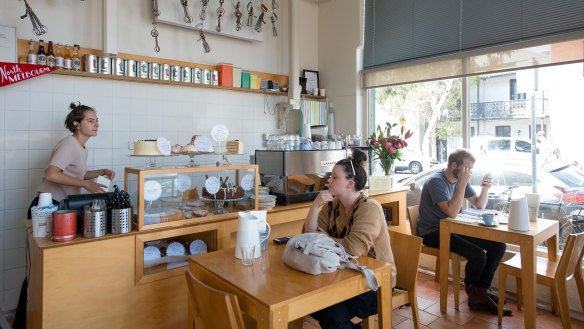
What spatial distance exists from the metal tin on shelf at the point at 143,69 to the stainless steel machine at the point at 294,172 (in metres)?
1.23

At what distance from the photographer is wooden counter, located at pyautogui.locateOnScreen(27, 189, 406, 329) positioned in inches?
70.6

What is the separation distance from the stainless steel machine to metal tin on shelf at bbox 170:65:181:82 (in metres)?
1.12

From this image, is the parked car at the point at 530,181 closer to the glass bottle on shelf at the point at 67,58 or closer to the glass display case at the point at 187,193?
the glass display case at the point at 187,193

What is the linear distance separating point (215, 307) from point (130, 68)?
8.05ft

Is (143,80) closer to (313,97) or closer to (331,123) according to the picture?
(313,97)

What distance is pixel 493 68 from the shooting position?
322 centimetres

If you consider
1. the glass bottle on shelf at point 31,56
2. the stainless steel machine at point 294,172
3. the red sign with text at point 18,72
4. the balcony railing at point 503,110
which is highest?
the glass bottle on shelf at point 31,56

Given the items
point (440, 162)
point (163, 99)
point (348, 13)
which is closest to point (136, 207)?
point (163, 99)

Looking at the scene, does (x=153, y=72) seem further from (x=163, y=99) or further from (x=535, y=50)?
(x=535, y=50)

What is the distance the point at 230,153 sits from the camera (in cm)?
250

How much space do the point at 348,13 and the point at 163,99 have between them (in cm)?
231

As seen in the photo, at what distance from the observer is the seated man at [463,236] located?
282 centimetres

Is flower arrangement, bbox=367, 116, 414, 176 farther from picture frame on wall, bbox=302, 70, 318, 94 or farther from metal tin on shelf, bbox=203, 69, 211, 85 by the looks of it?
metal tin on shelf, bbox=203, 69, 211, 85

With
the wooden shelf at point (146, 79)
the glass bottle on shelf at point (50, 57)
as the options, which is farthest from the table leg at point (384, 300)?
the glass bottle on shelf at point (50, 57)
